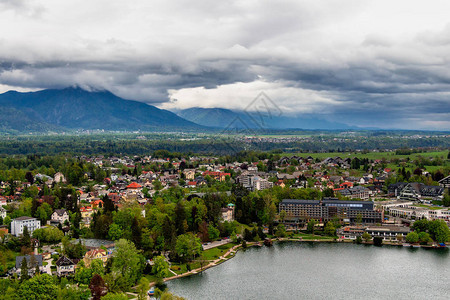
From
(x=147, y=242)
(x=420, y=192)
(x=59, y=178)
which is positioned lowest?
(x=147, y=242)

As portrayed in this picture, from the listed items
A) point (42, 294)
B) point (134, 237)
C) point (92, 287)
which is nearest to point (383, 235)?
point (134, 237)

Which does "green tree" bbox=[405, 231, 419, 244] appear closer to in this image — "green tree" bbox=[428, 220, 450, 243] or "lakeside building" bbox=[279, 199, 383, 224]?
"green tree" bbox=[428, 220, 450, 243]

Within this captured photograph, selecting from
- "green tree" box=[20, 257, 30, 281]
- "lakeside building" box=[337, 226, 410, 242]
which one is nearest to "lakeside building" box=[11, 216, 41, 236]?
"green tree" box=[20, 257, 30, 281]

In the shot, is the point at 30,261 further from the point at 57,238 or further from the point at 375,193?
the point at 375,193

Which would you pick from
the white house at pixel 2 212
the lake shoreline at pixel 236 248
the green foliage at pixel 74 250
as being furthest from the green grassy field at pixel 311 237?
the white house at pixel 2 212

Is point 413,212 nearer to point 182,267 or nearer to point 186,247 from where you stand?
point 186,247

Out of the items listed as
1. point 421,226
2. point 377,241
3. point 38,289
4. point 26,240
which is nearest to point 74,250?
point 26,240
